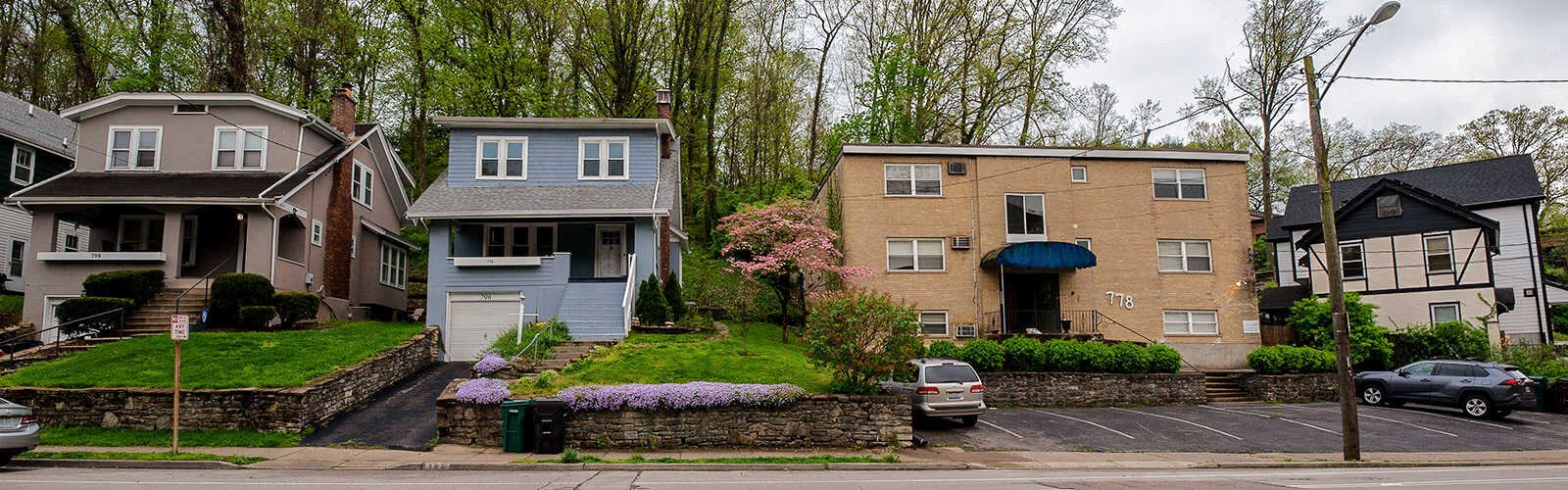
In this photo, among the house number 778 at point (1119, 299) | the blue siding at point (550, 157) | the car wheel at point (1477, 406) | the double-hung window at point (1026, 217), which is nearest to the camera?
the car wheel at point (1477, 406)

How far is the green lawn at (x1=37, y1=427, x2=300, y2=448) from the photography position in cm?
1493

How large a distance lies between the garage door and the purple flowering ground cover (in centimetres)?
867

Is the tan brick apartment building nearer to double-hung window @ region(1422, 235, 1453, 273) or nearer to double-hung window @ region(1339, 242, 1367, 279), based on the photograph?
double-hung window @ region(1339, 242, 1367, 279)

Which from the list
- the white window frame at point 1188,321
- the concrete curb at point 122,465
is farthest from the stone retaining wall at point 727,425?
the white window frame at point 1188,321

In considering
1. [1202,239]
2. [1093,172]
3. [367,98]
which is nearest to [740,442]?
[1093,172]

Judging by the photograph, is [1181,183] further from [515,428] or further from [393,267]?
[393,267]

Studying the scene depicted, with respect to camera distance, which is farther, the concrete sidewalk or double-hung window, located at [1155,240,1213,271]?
double-hung window, located at [1155,240,1213,271]

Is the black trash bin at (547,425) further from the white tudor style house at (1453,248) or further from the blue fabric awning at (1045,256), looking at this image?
the white tudor style house at (1453,248)

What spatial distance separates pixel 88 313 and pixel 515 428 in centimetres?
1357

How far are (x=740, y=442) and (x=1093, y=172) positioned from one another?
691 inches

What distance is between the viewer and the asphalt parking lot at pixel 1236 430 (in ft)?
58.1

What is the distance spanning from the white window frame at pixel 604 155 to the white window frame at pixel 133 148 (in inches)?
490

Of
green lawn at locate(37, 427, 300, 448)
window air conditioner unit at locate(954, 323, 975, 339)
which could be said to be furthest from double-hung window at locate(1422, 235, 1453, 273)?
green lawn at locate(37, 427, 300, 448)

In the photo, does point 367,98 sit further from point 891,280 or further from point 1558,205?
point 1558,205
